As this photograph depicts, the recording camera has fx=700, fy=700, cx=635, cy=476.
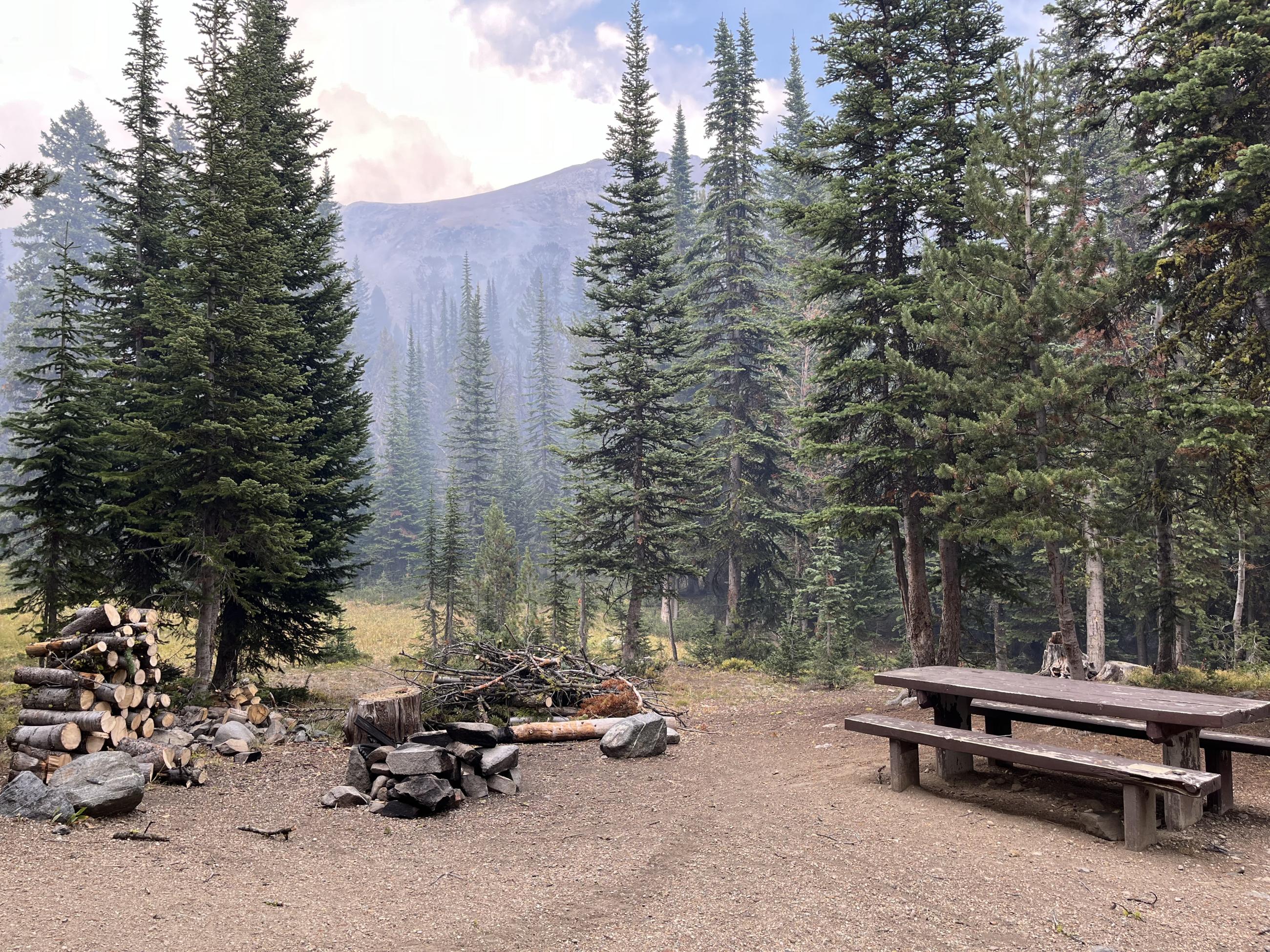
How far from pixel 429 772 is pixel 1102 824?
6.77 meters

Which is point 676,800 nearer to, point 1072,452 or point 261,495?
point 261,495

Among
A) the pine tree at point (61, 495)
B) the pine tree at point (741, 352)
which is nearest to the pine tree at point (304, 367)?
the pine tree at point (61, 495)

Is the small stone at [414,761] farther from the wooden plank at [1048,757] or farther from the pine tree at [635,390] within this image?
the pine tree at [635,390]

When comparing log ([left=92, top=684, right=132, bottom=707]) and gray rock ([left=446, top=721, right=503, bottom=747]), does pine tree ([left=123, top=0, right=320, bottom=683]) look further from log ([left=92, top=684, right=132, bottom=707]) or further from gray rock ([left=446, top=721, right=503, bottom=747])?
gray rock ([left=446, top=721, right=503, bottom=747])

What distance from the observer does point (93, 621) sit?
343 inches

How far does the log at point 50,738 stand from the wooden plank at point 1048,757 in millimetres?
8808

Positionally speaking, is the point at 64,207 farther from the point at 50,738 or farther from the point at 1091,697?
the point at 1091,697

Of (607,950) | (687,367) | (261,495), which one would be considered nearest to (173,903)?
(607,950)

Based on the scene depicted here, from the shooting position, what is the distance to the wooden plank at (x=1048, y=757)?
5.75 m

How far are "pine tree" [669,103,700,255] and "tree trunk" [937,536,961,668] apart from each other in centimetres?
3166

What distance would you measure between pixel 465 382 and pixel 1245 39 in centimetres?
5152

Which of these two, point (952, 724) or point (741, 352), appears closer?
point (952, 724)

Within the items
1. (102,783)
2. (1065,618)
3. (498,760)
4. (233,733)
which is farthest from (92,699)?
(1065,618)

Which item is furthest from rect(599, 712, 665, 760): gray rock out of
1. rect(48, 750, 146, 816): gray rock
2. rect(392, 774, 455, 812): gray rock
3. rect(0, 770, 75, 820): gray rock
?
rect(0, 770, 75, 820): gray rock
